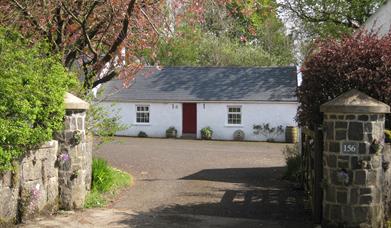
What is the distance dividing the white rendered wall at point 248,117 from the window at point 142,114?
3.39 m

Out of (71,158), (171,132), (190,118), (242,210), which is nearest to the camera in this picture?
(71,158)

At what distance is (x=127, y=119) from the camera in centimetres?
3247

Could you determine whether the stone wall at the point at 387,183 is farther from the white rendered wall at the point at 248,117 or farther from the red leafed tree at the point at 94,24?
the white rendered wall at the point at 248,117

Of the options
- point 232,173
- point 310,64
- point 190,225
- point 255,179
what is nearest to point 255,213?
point 190,225

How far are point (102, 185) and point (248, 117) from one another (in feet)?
63.1

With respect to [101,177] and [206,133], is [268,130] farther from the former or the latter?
[101,177]

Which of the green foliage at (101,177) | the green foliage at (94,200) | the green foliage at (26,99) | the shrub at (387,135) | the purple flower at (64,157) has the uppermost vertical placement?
the green foliage at (26,99)

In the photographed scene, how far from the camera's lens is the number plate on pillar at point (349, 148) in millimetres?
8273

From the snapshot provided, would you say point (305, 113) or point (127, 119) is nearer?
point (305, 113)

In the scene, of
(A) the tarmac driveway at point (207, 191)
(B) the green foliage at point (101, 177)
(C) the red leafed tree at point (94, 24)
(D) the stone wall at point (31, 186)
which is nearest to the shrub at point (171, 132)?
(A) the tarmac driveway at point (207, 191)

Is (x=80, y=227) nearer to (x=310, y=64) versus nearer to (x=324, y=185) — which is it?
(x=324, y=185)

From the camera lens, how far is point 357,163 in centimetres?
823

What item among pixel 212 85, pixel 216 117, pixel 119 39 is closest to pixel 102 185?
pixel 119 39

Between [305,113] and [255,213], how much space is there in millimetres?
2280
